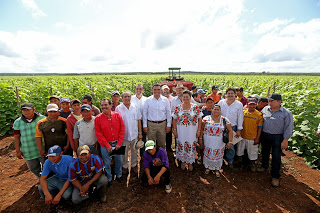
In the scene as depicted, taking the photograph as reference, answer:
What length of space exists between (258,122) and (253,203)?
70.0 inches

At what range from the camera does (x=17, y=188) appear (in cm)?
364

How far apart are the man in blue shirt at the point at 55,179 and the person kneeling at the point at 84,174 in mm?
157

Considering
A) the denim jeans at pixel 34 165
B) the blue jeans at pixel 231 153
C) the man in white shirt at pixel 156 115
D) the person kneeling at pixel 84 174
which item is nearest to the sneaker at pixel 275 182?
the blue jeans at pixel 231 153

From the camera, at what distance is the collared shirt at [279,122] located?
3.29 meters

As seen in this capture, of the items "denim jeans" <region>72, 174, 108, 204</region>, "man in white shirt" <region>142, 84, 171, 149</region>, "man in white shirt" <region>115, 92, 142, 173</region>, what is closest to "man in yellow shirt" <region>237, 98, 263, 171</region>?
"man in white shirt" <region>142, 84, 171, 149</region>

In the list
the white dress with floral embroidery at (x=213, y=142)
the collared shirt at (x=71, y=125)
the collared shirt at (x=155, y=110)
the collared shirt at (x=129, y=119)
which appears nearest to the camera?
the collared shirt at (x=71, y=125)

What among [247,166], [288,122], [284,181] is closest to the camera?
[288,122]

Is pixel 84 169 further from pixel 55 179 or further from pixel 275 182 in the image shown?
pixel 275 182

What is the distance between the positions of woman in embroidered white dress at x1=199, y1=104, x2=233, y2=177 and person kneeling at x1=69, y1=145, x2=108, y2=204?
2.52 m

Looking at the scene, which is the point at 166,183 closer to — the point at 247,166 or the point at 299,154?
the point at 247,166

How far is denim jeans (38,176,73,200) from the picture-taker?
2997mm

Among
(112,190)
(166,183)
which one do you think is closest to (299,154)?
(166,183)

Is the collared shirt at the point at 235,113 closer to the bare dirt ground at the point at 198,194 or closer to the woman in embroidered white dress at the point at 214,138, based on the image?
the woman in embroidered white dress at the point at 214,138

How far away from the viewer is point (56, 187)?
306cm
